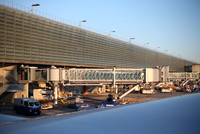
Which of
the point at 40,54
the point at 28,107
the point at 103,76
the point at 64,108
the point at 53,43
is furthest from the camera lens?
the point at 53,43

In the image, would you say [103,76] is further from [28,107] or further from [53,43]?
[28,107]

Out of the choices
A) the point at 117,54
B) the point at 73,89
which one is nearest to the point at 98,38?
the point at 117,54

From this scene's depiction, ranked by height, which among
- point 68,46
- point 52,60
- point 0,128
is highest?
point 68,46

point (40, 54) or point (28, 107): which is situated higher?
point (40, 54)

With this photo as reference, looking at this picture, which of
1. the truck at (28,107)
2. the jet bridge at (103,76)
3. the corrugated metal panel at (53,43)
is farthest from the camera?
the jet bridge at (103,76)

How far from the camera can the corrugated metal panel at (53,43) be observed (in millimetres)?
50219

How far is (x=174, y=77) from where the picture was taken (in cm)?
10812

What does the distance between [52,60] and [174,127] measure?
57.7 metres

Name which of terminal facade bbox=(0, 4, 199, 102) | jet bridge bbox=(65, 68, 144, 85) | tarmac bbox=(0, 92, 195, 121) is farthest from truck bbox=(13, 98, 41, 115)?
jet bridge bbox=(65, 68, 144, 85)

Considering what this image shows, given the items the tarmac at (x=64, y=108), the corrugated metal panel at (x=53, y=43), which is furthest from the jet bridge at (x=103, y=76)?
the corrugated metal panel at (x=53, y=43)

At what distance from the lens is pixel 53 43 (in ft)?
208

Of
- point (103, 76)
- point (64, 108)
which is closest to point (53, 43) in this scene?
point (103, 76)

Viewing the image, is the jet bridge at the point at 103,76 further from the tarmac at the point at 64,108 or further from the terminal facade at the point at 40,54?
the tarmac at the point at 64,108

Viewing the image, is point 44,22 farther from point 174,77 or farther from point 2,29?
point 174,77
